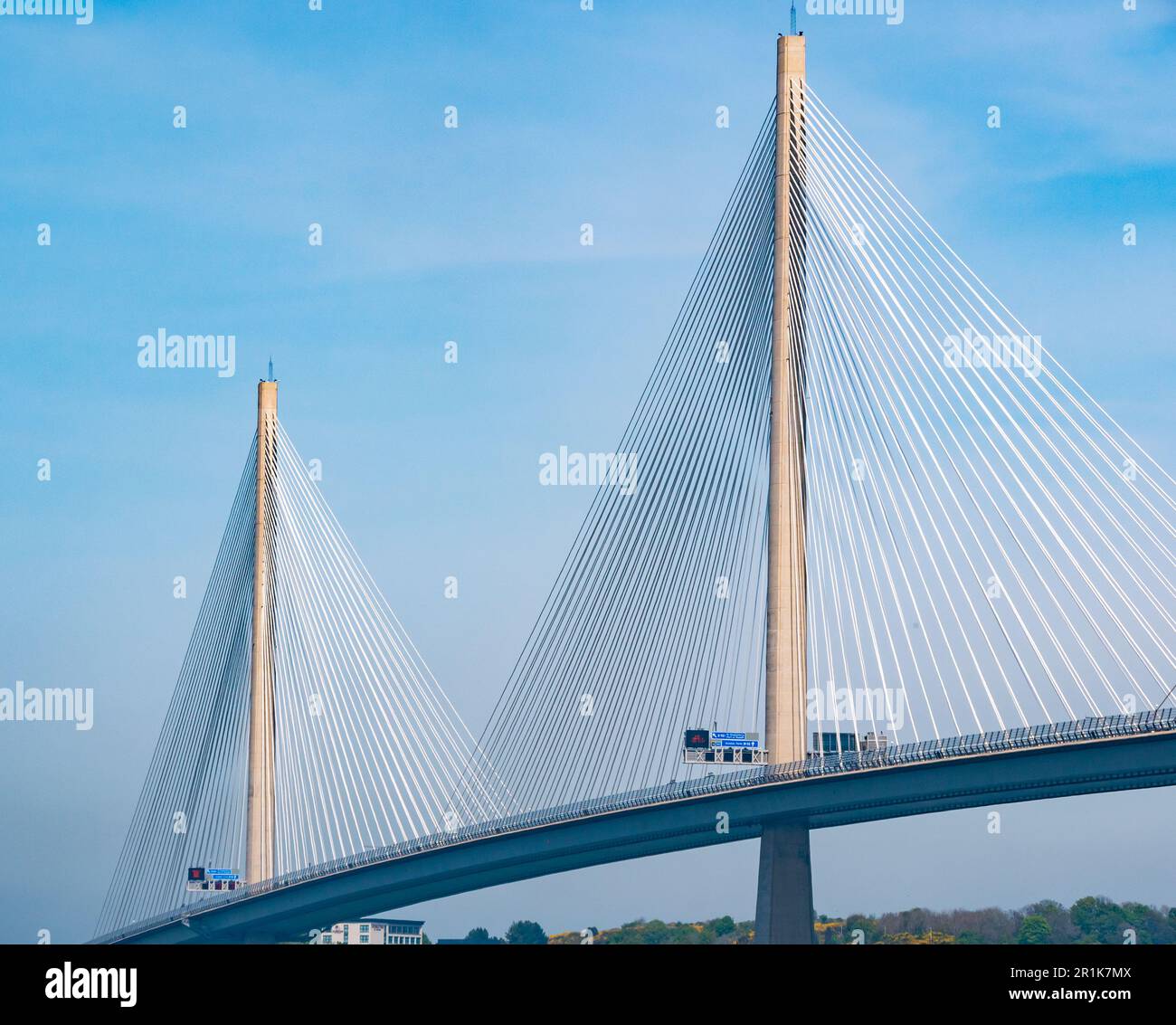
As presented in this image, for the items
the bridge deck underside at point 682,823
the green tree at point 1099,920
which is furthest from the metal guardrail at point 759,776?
the green tree at point 1099,920

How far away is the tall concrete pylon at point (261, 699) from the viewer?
75375 millimetres

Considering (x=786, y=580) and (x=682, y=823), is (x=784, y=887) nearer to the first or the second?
(x=682, y=823)

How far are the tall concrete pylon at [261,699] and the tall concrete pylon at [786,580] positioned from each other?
2266cm

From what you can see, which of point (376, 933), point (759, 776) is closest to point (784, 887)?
point (759, 776)

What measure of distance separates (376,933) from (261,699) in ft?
252

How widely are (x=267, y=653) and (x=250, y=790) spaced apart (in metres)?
5.69

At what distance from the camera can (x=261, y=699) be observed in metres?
76.7

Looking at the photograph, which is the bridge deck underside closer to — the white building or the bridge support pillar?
the bridge support pillar

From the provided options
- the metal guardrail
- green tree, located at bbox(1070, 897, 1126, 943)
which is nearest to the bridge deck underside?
the metal guardrail

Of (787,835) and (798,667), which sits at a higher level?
(798,667)
